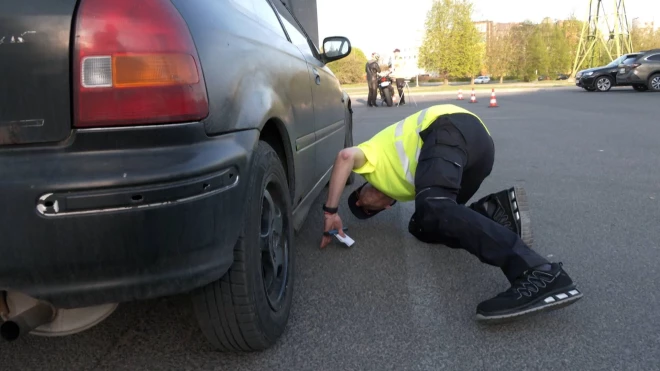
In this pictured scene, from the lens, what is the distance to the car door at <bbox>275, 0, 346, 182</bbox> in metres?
3.19

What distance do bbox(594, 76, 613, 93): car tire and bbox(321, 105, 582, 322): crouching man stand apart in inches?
832

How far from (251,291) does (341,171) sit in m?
1.25

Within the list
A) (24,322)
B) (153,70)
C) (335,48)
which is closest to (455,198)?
(153,70)

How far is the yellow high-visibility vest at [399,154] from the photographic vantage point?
9.21 ft

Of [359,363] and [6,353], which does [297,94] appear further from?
[6,353]

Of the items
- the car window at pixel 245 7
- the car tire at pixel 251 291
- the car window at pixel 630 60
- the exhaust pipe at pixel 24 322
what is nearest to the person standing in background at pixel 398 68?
the car window at pixel 630 60

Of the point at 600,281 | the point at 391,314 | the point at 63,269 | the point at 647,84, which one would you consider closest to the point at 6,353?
the point at 63,269

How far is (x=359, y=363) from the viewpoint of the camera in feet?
6.56

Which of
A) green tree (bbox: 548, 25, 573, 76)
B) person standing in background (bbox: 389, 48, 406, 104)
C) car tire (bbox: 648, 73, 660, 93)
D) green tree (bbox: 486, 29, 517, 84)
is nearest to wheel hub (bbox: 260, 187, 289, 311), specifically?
person standing in background (bbox: 389, 48, 406, 104)

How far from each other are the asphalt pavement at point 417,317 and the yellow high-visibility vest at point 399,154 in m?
0.45

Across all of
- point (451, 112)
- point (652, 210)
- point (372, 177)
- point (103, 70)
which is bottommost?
point (652, 210)

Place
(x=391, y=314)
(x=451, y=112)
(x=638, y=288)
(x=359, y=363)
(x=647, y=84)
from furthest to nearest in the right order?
(x=647, y=84) → (x=451, y=112) → (x=638, y=288) → (x=391, y=314) → (x=359, y=363)

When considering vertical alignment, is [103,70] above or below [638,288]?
above

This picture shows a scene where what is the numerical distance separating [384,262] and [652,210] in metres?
2.29
